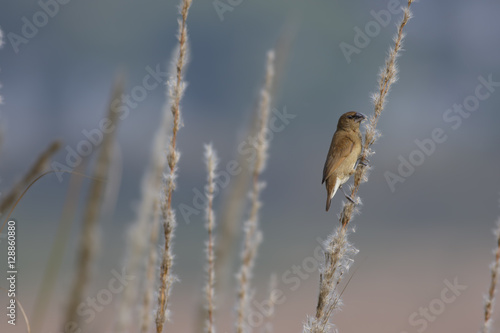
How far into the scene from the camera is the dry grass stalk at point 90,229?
1.79 meters

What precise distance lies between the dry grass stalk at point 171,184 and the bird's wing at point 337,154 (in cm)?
167

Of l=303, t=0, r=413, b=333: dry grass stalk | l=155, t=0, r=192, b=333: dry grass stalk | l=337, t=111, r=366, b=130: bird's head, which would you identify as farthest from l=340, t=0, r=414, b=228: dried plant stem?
l=337, t=111, r=366, b=130: bird's head

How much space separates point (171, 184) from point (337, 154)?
1.84 meters

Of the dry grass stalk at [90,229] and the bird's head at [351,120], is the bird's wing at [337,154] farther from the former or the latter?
the dry grass stalk at [90,229]

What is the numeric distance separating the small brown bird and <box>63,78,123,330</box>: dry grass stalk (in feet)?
5.04

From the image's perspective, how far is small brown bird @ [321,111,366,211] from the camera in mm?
3189

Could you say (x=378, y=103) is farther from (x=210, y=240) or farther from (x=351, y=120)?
(x=351, y=120)

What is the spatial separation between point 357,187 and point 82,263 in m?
1.14

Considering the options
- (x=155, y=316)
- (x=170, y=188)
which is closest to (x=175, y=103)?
(x=170, y=188)

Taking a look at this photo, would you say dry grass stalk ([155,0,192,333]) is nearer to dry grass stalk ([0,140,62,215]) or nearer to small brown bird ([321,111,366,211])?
dry grass stalk ([0,140,62,215])

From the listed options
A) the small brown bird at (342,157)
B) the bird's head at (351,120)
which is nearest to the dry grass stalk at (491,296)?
the small brown bird at (342,157)

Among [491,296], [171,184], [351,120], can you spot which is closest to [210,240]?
[171,184]

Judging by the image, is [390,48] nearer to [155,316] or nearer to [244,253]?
[244,253]

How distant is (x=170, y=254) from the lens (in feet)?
5.34
